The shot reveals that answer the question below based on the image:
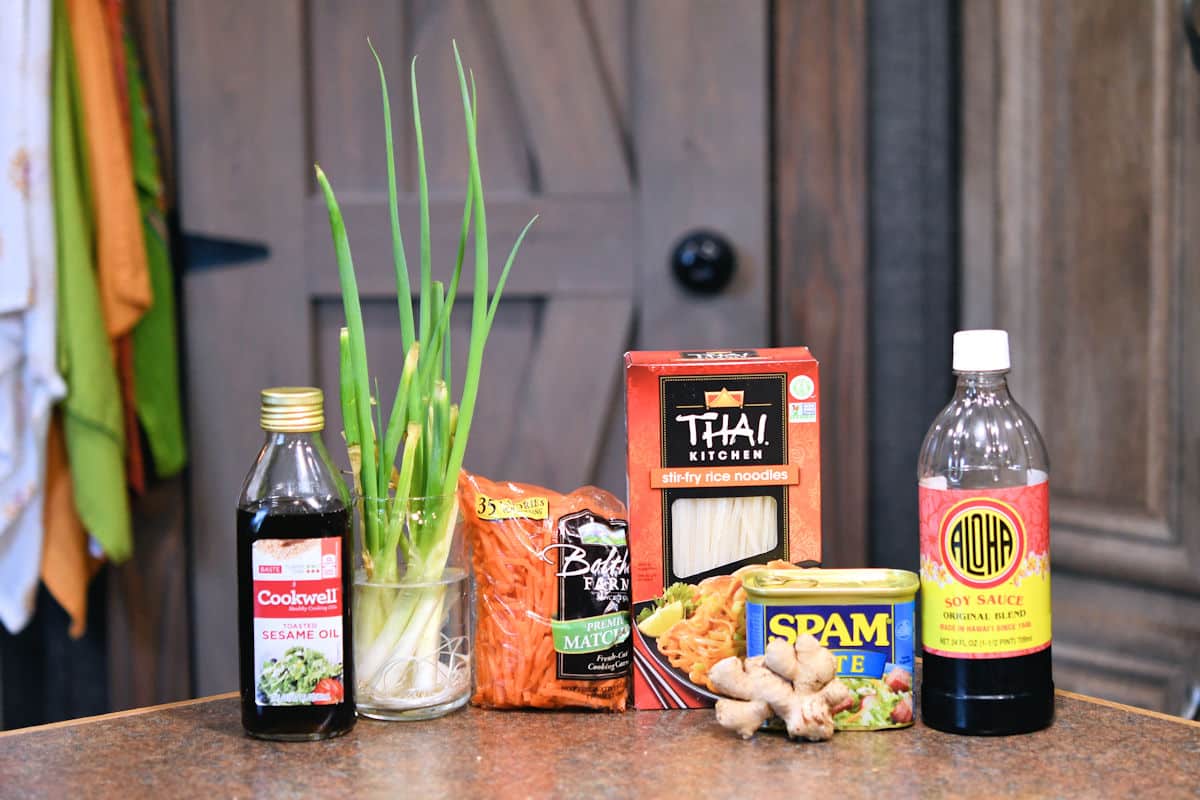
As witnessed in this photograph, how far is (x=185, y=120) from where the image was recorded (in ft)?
6.24

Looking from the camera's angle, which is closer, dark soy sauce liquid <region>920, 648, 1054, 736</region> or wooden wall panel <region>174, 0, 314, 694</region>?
dark soy sauce liquid <region>920, 648, 1054, 736</region>

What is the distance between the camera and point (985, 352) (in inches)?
34.8

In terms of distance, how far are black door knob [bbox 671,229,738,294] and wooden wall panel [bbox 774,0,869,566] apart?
9 cm

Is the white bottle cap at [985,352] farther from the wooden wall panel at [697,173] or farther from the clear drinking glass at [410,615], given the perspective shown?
the wooden wall panel at [697,173]

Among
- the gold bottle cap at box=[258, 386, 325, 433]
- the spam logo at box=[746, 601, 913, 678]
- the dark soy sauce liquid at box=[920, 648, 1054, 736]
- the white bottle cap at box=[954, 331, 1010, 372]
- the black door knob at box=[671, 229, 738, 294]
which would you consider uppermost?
the black door knob at box=[671, 229, 738, 294]

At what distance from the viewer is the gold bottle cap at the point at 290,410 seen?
870 mm

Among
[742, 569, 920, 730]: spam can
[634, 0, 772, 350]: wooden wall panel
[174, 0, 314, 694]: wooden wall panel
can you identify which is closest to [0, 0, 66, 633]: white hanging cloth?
[174, 0, 314, 694]: wooden wall panel

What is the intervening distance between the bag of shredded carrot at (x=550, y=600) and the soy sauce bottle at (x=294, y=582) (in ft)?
0.36

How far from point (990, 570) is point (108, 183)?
4.34ft

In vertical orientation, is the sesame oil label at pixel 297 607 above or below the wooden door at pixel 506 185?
below

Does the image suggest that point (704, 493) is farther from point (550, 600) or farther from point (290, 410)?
point (290, 410)

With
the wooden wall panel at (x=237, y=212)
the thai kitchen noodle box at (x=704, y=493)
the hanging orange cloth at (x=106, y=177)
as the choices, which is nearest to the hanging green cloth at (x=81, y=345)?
the hanging orange cloth at (x=106, y=177)

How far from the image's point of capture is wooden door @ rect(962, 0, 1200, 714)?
5.01ft

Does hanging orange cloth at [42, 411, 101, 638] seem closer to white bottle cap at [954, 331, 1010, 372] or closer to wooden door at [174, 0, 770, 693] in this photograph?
wooden door at [174, 0, 770, 693]
